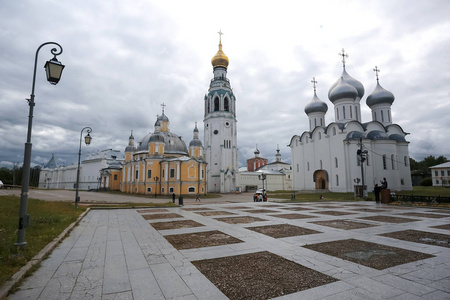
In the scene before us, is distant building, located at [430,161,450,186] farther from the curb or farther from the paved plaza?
the curb

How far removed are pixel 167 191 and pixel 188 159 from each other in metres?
6.31

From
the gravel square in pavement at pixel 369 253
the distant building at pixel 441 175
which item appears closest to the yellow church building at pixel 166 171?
the gravel square in pavement at pixel 369 253

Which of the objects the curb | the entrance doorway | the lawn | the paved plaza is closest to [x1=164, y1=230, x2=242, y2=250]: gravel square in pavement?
the paved plaza

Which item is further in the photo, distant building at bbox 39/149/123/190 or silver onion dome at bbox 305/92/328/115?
distant building at bbox 39/149/123/190

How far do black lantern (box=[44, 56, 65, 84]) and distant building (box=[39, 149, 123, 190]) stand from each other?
2588 inches

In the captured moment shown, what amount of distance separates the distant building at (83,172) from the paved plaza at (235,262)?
65.6 metres

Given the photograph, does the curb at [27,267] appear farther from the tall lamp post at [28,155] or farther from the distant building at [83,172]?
the distant building at [83,172]

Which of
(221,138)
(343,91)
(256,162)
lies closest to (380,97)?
(343,91)

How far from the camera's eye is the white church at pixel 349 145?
1422 inches

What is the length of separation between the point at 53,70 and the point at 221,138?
1888 inches

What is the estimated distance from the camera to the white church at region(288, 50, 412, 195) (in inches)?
1422

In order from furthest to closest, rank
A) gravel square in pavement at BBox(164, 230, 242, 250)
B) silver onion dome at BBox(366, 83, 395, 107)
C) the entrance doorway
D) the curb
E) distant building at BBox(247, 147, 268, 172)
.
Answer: distant building at BBox(247, 147, 268, 172) < silver onion dome at BBox(366, 83, 395, 107) < the entrance doorway < gravel square in pavement at BBox(164, 230, 242, 250) < the curb

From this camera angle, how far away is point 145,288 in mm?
4316

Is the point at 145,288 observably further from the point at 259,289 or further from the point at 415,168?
the point at 415,168
